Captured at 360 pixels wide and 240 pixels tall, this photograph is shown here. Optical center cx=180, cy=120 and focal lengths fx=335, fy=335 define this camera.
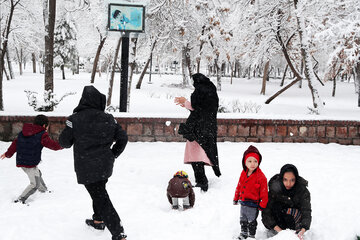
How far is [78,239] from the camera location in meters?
3.49

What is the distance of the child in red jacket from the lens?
339 centimetres

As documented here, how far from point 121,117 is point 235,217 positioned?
13.5ft

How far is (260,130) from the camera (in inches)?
311

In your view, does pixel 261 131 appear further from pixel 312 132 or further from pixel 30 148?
pixel 30 148

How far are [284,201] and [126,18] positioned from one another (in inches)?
209

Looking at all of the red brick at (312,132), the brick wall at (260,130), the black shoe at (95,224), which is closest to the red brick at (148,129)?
the brick wall at (260,130)

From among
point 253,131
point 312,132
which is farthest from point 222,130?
point 312,132

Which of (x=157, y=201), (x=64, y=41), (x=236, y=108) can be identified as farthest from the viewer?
(x=64, y=41)

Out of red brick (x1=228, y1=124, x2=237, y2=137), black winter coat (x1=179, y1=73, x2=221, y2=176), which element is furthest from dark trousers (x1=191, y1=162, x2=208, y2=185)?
red brick (x1=228, y1=124, x2=237, y2=137)

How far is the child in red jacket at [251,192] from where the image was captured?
11.1 ft

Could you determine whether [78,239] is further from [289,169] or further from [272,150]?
[272,150]

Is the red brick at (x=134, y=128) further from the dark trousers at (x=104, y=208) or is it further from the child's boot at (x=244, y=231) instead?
the child's boot at (x=244, y=231)

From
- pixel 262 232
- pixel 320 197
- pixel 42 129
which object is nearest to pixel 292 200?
pixel 262 232

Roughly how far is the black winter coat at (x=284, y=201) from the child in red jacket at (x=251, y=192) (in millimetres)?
104
